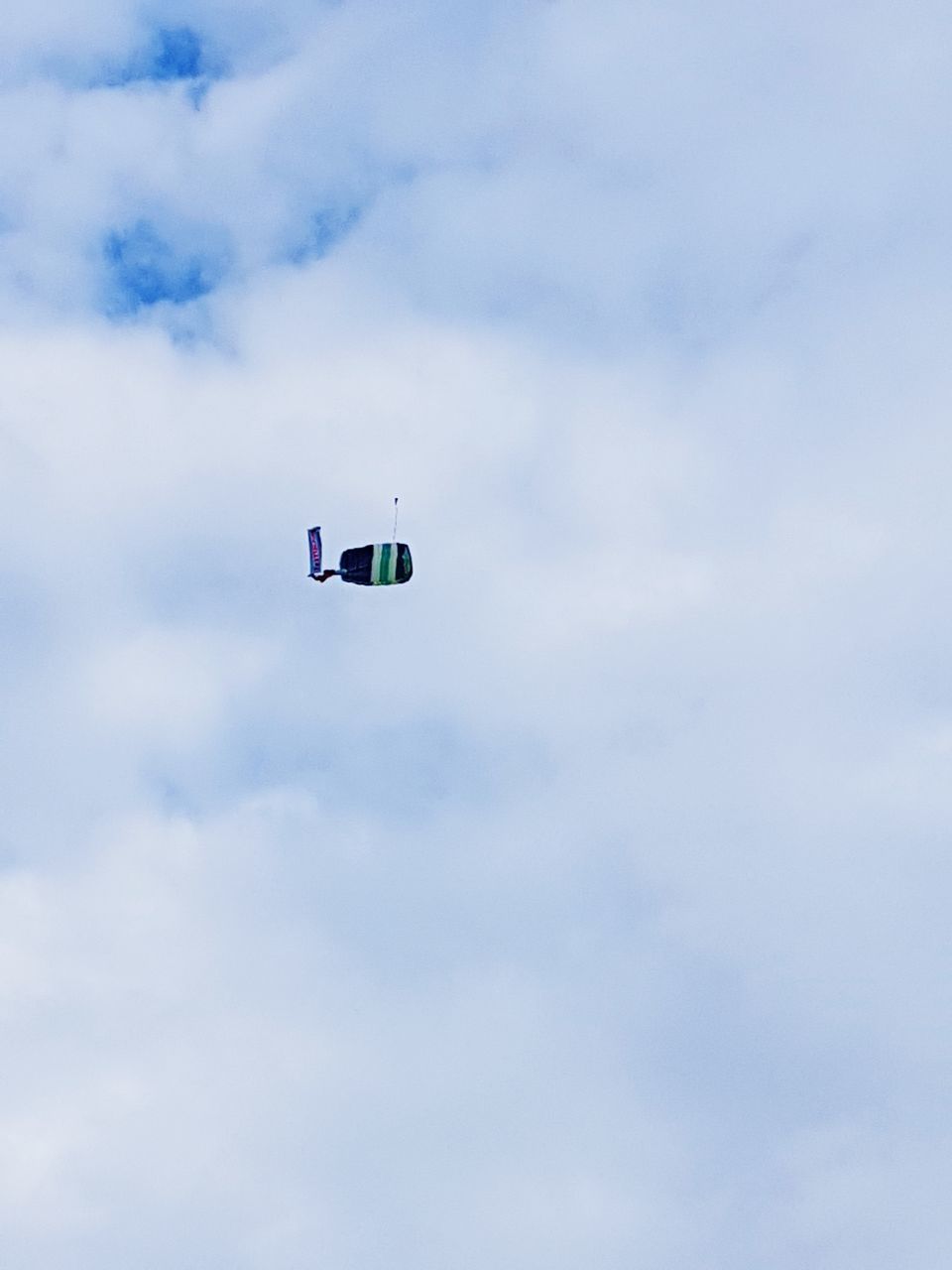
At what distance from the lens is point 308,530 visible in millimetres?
165750

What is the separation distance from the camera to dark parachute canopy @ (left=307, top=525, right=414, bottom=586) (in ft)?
531

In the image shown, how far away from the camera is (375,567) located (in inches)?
6383

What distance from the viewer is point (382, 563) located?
162 metres

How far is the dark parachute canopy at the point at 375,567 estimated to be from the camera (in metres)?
162

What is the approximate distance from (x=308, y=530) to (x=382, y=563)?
31.9 ft
